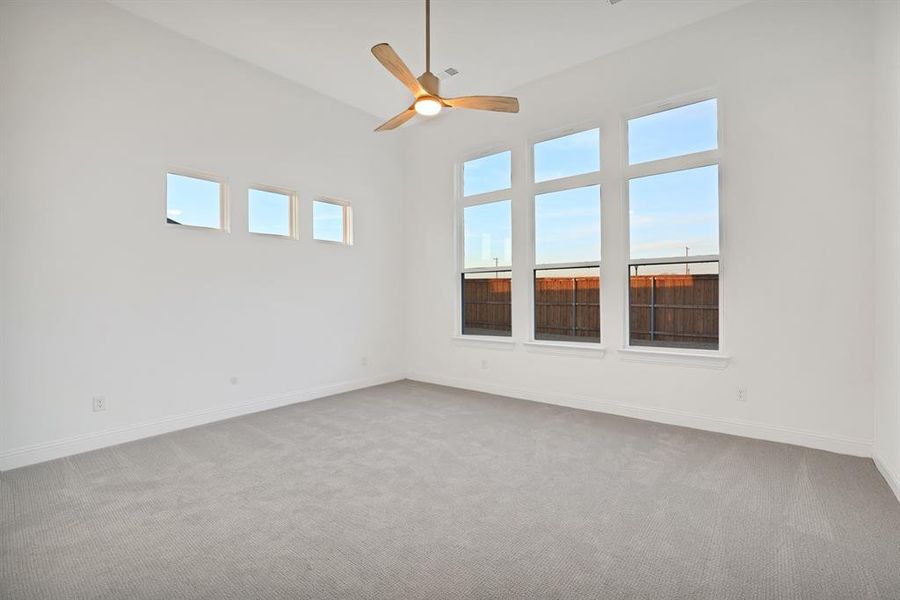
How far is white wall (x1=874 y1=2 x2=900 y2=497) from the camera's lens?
2572 millimetres

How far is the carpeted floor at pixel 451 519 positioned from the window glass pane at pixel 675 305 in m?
0.92

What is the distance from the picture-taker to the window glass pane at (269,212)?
14.8 ft

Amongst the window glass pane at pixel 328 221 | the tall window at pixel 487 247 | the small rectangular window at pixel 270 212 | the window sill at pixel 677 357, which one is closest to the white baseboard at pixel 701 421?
the window sill at pixel 677 357

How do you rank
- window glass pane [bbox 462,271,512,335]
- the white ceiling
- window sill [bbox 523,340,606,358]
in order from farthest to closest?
window glass pane [bbox 462,271,512,335] → window sill [bbox 523,340,606,358] → the white ceiling

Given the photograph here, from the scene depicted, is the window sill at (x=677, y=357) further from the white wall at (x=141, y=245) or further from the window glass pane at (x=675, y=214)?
the white wall at (x=141, y=245)

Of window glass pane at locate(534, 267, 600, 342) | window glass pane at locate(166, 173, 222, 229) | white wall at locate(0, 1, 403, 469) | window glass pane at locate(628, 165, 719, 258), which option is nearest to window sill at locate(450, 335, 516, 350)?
window glass pane at locate(534, 267, 600, 342)

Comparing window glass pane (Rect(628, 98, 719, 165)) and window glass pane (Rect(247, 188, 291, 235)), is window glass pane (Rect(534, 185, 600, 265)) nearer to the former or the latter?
window glass pane (Rect(628, 98, 719, 165))

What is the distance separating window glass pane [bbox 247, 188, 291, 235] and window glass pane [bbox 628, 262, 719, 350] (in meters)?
3.81

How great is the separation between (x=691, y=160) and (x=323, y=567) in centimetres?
419

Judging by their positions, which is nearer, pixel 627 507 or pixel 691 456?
pixel 627 507

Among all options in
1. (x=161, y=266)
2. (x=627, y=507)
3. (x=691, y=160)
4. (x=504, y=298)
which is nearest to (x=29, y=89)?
(x=161, y=266)

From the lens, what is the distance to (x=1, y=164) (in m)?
2.98

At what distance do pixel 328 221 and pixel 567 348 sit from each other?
322cm

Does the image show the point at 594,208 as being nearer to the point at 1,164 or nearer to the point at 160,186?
the point at 160,186
